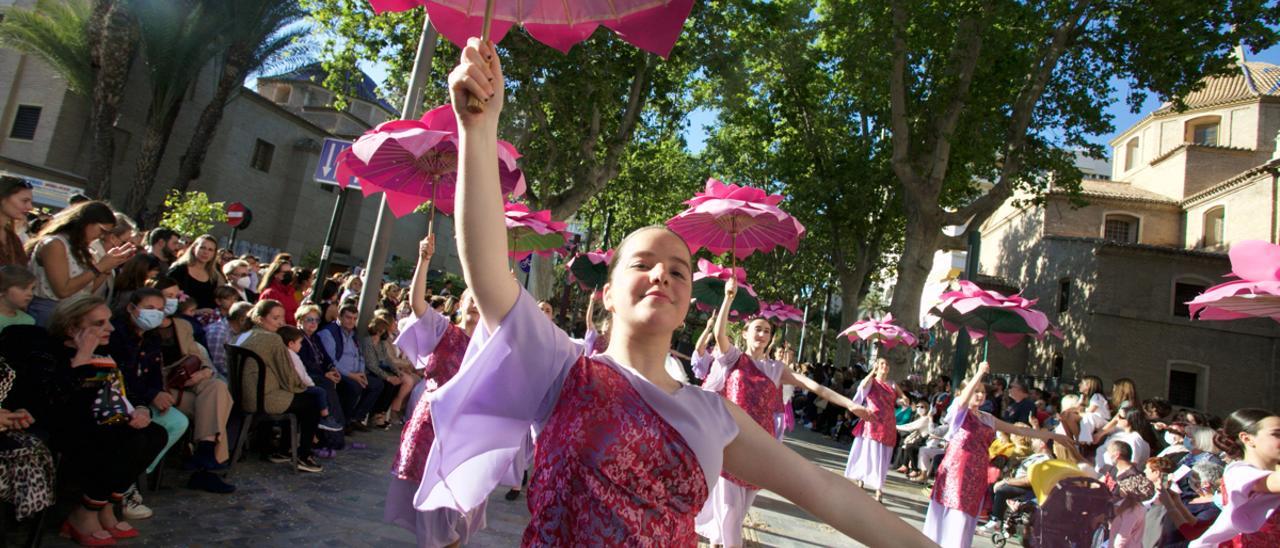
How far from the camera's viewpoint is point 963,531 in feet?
25.9

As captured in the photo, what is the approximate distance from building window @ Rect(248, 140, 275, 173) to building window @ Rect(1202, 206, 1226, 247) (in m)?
40.2

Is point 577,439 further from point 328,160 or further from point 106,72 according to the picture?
point 106,72

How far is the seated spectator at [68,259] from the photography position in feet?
17.5

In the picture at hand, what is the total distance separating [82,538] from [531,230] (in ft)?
18.6

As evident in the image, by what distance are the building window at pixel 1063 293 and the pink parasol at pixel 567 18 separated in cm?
3660

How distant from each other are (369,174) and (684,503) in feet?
14.9

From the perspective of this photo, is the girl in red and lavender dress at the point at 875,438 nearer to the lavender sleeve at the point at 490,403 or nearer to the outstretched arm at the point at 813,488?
the outstretched arm at the point at 813,488

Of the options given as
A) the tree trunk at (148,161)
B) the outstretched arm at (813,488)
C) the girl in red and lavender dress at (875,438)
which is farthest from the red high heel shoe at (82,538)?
the tree trunk at (148,161)

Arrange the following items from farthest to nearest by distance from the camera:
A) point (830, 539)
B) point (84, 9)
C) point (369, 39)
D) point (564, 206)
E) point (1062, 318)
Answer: point (1062, 318), point (84, 9), point (564, 206), point (369, 39), point (830, 539)

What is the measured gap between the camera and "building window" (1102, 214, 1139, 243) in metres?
37.6

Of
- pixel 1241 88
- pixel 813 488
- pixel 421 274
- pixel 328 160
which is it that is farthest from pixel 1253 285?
pixel 1241 88

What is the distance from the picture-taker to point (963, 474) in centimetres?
787

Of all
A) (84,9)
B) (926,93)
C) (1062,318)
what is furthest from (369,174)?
(1062,318)

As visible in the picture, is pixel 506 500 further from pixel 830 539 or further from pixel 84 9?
pixel 84 9
